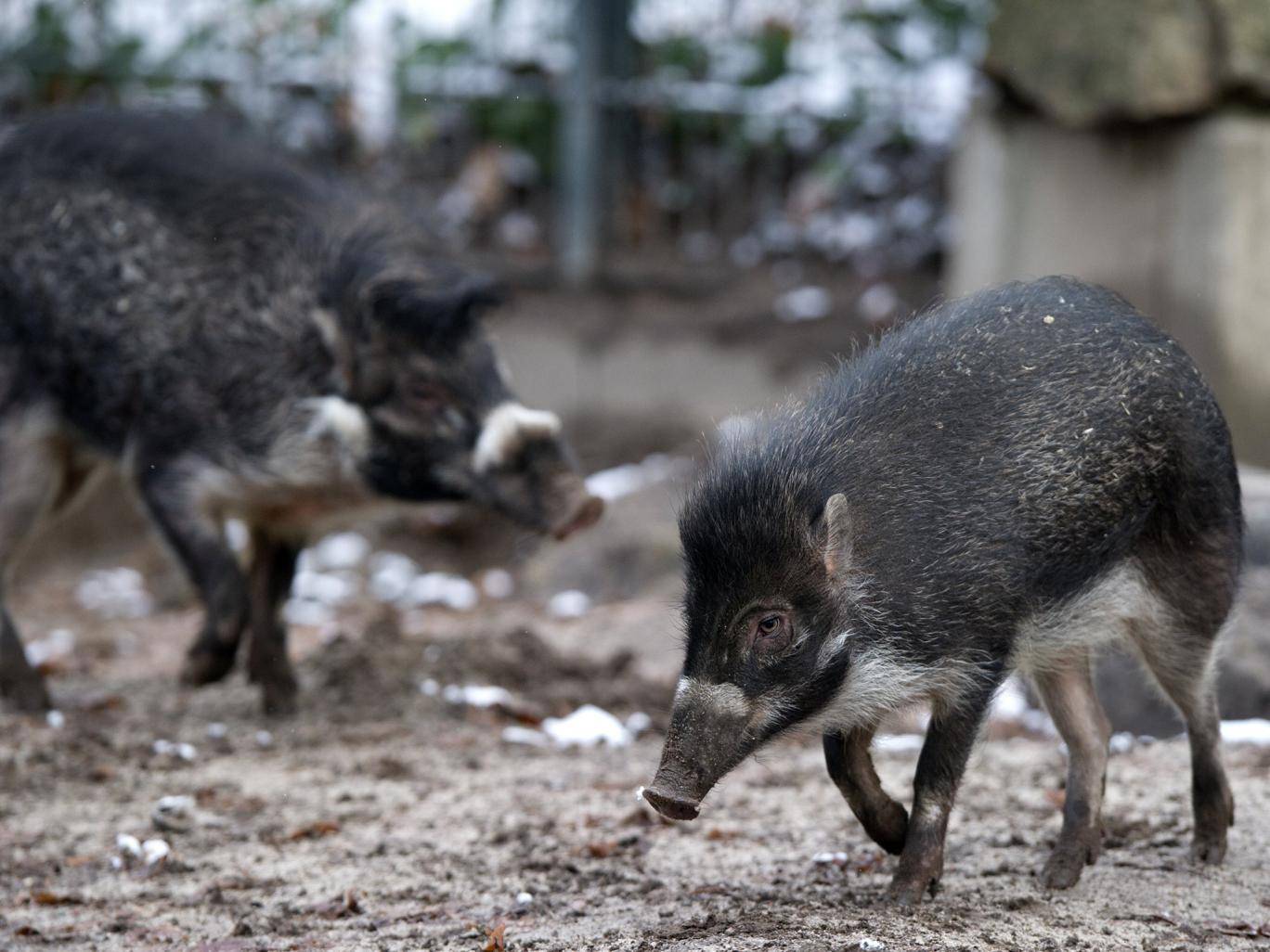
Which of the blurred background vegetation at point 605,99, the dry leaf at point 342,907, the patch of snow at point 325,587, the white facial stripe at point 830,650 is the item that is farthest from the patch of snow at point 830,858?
the blurred background vegetation at point 605,99

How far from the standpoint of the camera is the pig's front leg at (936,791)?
3.71 m

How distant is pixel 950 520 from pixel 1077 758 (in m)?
0.87

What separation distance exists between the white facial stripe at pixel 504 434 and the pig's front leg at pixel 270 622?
3.39 feet

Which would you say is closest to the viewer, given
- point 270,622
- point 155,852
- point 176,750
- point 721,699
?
point 721,699

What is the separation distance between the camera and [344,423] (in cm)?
625

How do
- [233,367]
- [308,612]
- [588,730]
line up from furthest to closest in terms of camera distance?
[308,612], [233,367], [588,730]

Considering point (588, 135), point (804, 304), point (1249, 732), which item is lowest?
point (804, 304)

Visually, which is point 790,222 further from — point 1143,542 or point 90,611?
point 1143,542

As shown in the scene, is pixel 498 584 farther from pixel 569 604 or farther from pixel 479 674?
pixel 479 674

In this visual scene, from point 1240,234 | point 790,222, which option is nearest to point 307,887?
point 1240,234

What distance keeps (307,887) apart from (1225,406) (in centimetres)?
579

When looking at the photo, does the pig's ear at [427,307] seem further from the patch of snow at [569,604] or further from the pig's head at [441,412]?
the patch of snow at [569,604]

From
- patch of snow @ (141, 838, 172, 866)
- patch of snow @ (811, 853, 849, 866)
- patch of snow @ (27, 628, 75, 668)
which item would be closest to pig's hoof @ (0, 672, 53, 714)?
patch of snow @ (27, 628, 75, 668)

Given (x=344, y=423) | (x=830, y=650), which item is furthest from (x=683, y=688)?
(x=344, y=423)
